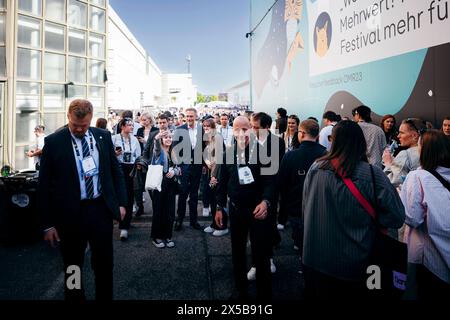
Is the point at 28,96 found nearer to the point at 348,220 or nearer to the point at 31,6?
the point at 31,6

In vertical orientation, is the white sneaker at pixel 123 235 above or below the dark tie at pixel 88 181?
below

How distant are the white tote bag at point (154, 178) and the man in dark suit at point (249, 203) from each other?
1.42 meters

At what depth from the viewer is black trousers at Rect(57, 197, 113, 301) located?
2580mm

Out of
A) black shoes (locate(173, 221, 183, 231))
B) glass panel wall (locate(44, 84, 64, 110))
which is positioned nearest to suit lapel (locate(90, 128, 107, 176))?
black shoes (locate(173, 221, 183, 231))

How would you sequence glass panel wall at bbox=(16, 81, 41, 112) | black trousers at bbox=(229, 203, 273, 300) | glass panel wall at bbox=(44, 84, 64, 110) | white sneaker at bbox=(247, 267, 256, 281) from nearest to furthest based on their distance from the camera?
black trousers at bbox=(229, 203, 273, 300) → white sneaker at bbox=(247, 267, 256, 281) → glass panel wall at bbox=(16, 81, 41, 112) → glass panel wall at bbox=(44, 84, 64, 110)

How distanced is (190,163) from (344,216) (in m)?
3.65

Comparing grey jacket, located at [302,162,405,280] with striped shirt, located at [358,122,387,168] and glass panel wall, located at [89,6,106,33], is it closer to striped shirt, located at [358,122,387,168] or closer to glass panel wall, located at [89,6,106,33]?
striped shirt, located at [358,122,387,168]

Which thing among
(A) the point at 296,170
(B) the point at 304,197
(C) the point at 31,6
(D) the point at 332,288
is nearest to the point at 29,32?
(C) the point at 31,6

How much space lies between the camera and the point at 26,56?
8.68 meters

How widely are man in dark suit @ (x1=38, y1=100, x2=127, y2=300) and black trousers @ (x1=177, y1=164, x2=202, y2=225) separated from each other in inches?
95.9

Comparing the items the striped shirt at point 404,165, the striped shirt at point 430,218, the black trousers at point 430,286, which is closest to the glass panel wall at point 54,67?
the striped shirt at point 404,165

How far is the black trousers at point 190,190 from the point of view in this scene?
17.0 feet

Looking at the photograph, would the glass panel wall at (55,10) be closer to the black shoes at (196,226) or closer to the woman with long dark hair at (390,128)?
the black shoes at (196,226)
